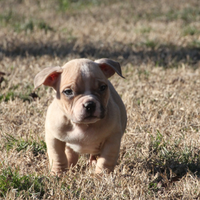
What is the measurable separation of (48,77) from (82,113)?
21.0 inches

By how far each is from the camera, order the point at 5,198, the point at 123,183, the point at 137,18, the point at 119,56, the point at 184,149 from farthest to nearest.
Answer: the point at 137,18, the point at 119,56, the point at 184,149, the point at 123,183, the point at 5,198

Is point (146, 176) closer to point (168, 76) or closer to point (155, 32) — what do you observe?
point (168, 76)

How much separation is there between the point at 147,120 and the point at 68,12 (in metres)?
6.44

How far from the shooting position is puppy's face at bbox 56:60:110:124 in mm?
2744

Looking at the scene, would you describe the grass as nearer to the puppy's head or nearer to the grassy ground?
the grassy ground

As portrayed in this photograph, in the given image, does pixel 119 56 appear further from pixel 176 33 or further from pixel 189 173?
pixel 189 173

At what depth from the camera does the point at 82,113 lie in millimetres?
2744

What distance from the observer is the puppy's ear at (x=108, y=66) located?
3081 millimetres

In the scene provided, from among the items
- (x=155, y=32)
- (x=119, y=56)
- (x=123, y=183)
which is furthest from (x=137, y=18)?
(x=123, y=183)

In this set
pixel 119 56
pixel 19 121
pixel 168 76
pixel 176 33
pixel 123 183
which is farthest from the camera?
pixel 176 33

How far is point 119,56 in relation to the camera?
22.2 ft

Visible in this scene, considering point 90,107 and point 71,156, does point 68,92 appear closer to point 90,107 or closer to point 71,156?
point 90,107

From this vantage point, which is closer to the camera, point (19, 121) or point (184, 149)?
point (184, 149)

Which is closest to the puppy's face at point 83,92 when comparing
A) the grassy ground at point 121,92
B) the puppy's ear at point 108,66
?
the puppy's ear at point 108,66
